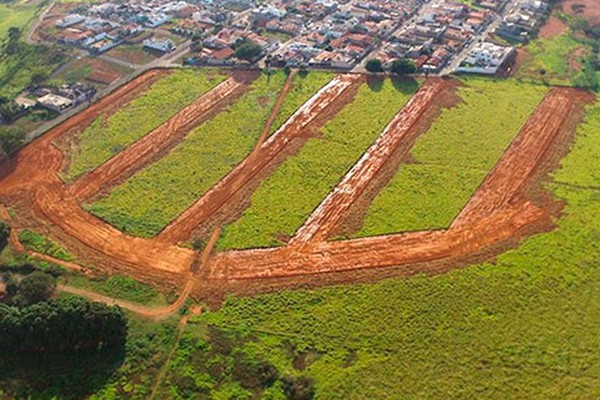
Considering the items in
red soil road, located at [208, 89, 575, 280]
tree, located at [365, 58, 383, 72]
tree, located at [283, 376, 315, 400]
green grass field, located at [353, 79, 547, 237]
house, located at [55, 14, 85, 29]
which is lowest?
tree, located at [283, 376, 315, 400]

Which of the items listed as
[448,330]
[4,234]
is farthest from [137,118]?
[448,330]

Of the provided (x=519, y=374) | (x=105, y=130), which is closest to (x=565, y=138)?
(x=519, y=374)

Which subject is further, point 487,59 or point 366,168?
point 487,59

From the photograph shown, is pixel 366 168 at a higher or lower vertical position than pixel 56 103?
lower

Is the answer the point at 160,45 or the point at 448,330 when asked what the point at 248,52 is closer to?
the point at 160,45

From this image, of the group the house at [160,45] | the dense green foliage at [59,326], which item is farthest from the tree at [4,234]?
the house at [160,45]

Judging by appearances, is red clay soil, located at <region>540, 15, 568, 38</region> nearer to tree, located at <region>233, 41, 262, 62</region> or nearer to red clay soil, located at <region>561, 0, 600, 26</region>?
red clay soil, located at <region>561, 0, 600, 26</region>

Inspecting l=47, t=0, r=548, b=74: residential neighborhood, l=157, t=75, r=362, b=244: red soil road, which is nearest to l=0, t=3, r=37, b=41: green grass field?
l=47, t=0, r=548, b=74: residential neighborhood
